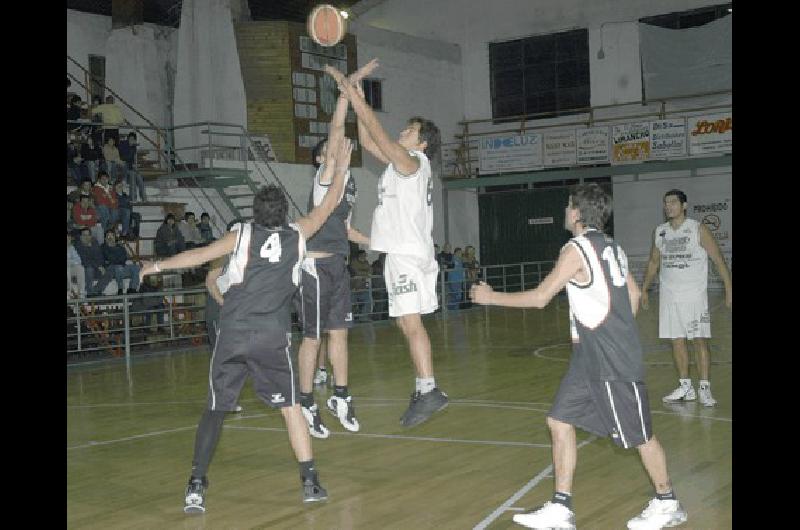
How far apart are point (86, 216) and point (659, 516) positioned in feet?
44.1

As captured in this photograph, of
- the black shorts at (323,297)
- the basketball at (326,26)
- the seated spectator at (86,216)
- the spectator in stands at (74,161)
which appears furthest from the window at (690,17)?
the black shorts at (323,297)

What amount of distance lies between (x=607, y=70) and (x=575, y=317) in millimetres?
25594

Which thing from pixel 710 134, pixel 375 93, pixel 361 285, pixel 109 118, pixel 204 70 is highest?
pixel 375 93

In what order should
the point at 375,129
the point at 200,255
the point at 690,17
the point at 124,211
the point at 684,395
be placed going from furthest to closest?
the point at 690,17, the point at 124,211, the point at 684,395, the point at 375,129, the point at 200,255

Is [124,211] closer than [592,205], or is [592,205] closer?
[592,205]

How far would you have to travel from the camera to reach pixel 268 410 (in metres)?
10.2

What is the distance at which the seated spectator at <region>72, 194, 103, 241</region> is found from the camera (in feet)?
55.2

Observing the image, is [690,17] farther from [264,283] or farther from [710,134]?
[264,283]

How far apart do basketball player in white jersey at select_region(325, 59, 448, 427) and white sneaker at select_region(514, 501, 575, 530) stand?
1.85 meters

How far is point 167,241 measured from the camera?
1789cm

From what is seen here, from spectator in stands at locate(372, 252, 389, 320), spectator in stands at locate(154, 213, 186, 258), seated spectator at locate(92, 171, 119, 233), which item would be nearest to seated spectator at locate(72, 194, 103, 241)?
seated spectator at locate(92, 171, 119, 233)

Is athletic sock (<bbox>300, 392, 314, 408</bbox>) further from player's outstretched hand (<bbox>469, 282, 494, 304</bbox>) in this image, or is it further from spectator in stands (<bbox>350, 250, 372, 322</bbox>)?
spectator in stands (<bbox>350, 250, 372, 322</bbox>)

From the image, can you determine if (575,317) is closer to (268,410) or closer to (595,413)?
(595,413)

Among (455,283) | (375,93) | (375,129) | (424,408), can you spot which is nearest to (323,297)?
(424,408)
